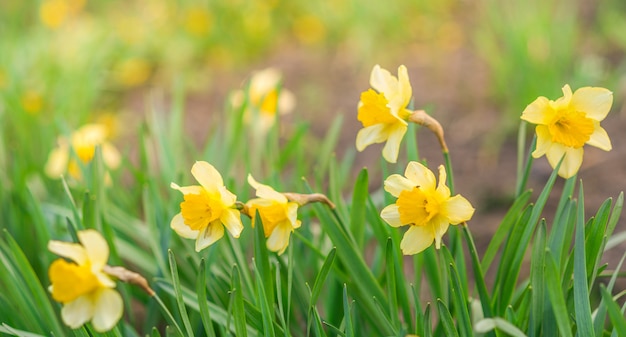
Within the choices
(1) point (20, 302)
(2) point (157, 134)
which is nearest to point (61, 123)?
(2) point (157, 134)

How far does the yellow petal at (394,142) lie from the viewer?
114 centimetres

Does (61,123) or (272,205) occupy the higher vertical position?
(272,205)

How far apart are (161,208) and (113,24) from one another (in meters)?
→ 3.06

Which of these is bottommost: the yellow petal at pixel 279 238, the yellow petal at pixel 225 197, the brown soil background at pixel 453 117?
the brown soil background at pixel 453 117

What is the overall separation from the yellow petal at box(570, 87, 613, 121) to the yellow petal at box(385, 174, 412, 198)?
30 cm

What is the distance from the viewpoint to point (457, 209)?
1.04 m

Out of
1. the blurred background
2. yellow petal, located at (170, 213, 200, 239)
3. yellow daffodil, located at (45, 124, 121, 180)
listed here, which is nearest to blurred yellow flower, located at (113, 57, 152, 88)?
the blurred background

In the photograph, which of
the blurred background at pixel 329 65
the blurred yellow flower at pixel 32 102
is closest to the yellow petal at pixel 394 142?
the blurred background at pixel 329 65

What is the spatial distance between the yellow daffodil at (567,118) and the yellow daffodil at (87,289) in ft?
2.20

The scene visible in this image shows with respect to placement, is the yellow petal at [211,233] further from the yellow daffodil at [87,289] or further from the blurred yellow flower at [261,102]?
the blurred yellow flower at [261,102]

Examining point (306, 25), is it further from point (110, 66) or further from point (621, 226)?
point (621, 226)

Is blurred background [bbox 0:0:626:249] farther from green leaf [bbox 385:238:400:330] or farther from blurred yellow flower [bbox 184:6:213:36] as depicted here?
green leaf [bbox 385:238:400:330]

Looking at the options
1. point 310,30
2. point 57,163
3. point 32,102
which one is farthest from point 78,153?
point 310,30

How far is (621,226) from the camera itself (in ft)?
6.27
